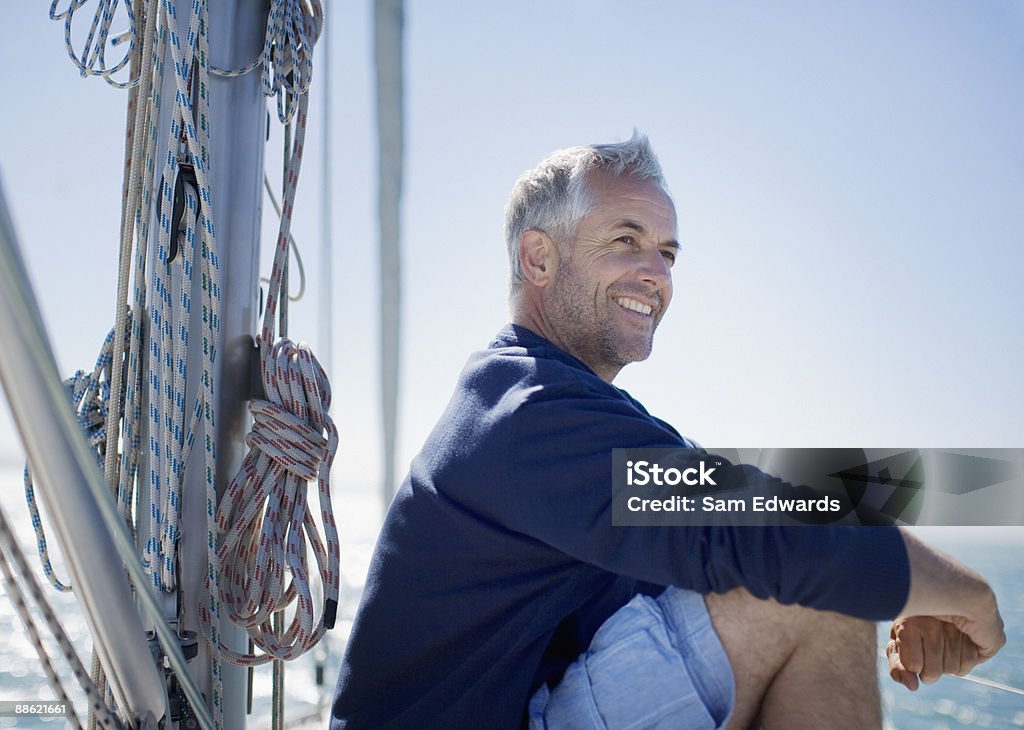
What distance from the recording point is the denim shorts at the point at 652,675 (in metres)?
1.02

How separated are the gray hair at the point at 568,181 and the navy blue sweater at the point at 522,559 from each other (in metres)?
0.37

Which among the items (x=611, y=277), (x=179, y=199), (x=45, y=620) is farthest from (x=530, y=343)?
(x=45, y=620)

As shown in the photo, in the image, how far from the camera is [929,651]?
3.66 ft

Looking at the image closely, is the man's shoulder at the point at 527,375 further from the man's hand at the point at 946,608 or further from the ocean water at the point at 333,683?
the ocean water at the point at 333,683

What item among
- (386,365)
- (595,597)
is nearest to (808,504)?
(595,597)

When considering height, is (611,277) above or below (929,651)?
above

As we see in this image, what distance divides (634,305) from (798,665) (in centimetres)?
70

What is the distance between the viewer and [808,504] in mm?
1046

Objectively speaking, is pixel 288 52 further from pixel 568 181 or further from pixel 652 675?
pixel 652 675

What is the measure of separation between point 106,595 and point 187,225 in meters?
0.57

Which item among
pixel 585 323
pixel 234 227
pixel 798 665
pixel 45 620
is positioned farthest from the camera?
pixel 585 323

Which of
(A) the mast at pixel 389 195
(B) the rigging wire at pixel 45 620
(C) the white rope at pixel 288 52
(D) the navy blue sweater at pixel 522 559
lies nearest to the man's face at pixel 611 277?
(D) the navy blue sweater at pixel 522 559

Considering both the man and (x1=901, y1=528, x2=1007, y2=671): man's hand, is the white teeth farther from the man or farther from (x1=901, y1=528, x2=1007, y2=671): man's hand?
(x1=901, y1=528, x2=1007, y2=671): man's hand

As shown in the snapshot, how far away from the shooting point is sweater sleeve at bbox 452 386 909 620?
0.96 meters
